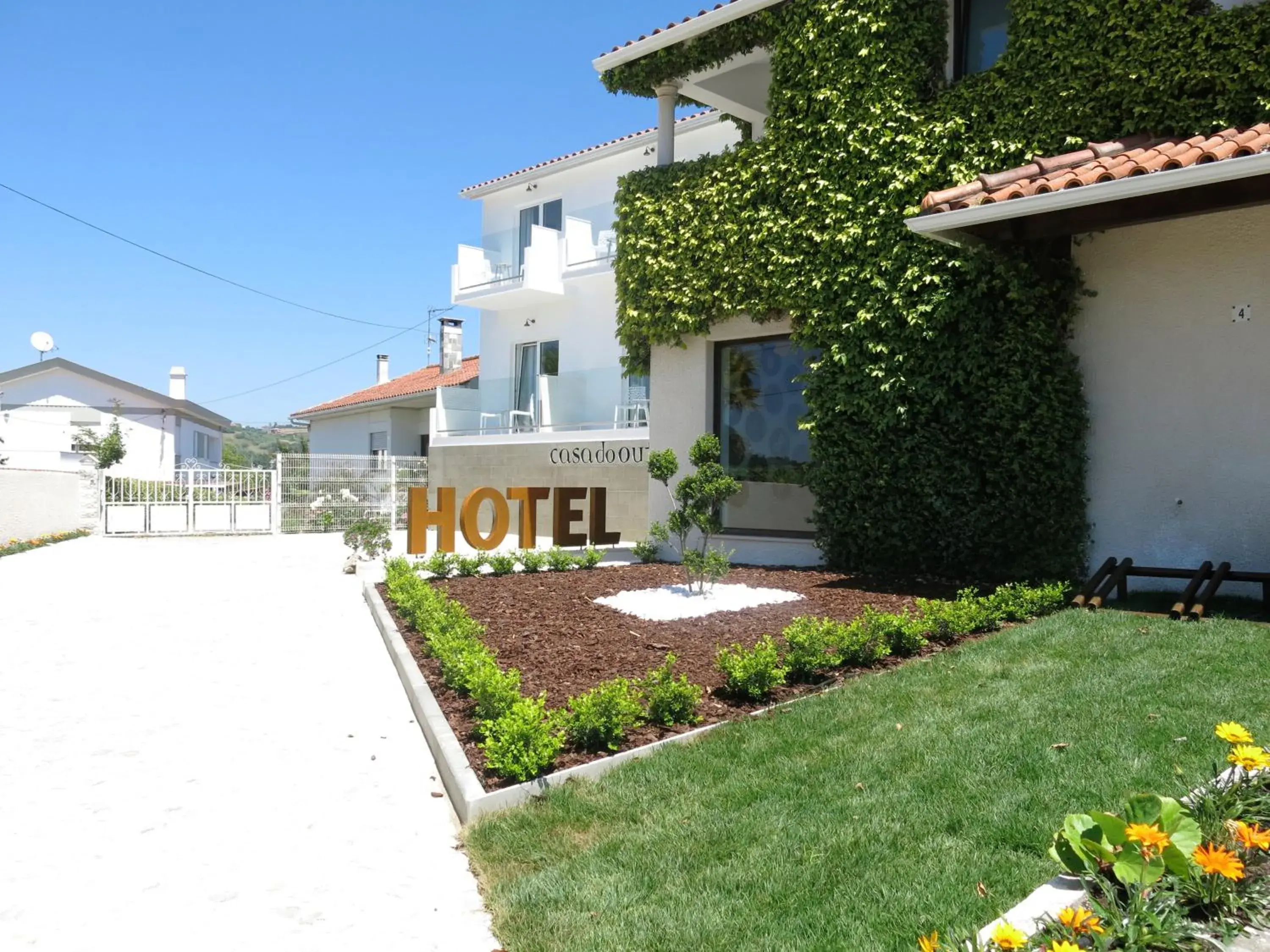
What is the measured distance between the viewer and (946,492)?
998 cm

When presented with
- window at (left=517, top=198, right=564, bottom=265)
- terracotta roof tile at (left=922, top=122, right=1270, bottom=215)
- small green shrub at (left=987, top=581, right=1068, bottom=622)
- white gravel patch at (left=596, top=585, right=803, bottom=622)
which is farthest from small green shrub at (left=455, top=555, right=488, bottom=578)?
window at (left=517, top=198, right=564, bottom=265)

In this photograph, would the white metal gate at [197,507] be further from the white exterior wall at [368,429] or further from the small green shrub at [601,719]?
the small green shrub at [601,719]

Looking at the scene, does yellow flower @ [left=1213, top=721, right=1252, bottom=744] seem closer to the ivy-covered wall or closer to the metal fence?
the ivy-covered wall

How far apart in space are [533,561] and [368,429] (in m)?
22.2

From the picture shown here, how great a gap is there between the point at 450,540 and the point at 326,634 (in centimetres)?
493

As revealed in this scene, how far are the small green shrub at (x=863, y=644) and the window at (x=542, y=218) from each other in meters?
18.7

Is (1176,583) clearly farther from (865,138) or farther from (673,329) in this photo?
(673,329)

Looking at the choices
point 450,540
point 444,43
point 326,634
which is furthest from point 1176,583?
point 444,43

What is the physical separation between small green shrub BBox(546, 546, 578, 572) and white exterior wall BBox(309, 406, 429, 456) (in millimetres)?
19554

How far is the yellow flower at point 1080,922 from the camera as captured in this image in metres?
2.42

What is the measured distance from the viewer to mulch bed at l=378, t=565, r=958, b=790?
19.0 ft

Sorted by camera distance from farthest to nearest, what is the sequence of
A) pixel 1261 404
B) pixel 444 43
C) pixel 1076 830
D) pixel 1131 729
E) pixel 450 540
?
pixel 444 43 → pixel 450 540 → pixel 1261 404 → pixel 1131 729 → pixel 1076 830

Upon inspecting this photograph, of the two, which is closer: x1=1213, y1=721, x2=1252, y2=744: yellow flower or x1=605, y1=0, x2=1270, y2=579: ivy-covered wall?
x1=1213, y1=721, x2=1252, y2=744: yellow flower

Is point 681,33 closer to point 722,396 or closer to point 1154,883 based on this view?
point 722,396
